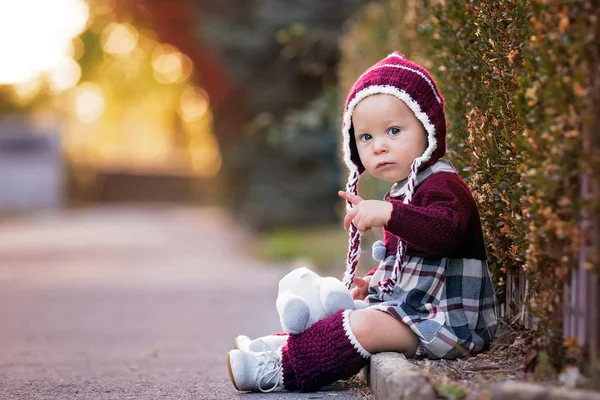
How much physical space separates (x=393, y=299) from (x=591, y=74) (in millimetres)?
1331

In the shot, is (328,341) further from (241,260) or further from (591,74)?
(241,260)

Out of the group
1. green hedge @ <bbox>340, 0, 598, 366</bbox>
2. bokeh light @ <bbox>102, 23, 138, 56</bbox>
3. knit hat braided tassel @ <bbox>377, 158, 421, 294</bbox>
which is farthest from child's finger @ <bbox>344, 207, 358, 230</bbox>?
bokeh light @ <bbox>102, 23, 138, 56</bbox>

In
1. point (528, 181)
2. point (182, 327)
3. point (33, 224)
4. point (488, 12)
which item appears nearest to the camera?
point (528, 181)

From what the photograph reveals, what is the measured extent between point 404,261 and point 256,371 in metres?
0.79

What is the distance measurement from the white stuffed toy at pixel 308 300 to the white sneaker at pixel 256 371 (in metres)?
0.17

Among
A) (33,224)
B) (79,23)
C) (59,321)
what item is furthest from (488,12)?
(79,23)

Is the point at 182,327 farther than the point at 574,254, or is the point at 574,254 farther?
the point at 182,327

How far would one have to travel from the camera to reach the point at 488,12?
391cm

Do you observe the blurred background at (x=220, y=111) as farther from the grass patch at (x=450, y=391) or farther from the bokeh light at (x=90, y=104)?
the grass patch at (x=450, y=391)

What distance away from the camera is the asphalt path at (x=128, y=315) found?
174 inches

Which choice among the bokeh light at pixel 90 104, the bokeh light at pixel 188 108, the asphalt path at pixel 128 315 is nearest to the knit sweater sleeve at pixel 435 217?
the asphalt path at pixel 128 315

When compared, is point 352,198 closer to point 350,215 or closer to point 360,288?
point 350,215

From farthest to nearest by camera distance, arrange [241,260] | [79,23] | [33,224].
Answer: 1. [79,23]
2. [33,224]
3. [241,260]

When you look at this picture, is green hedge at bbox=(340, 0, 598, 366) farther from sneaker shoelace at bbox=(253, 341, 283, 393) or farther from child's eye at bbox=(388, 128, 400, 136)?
sneaker shoelace at bbox=(253, 341, 283, 393)
